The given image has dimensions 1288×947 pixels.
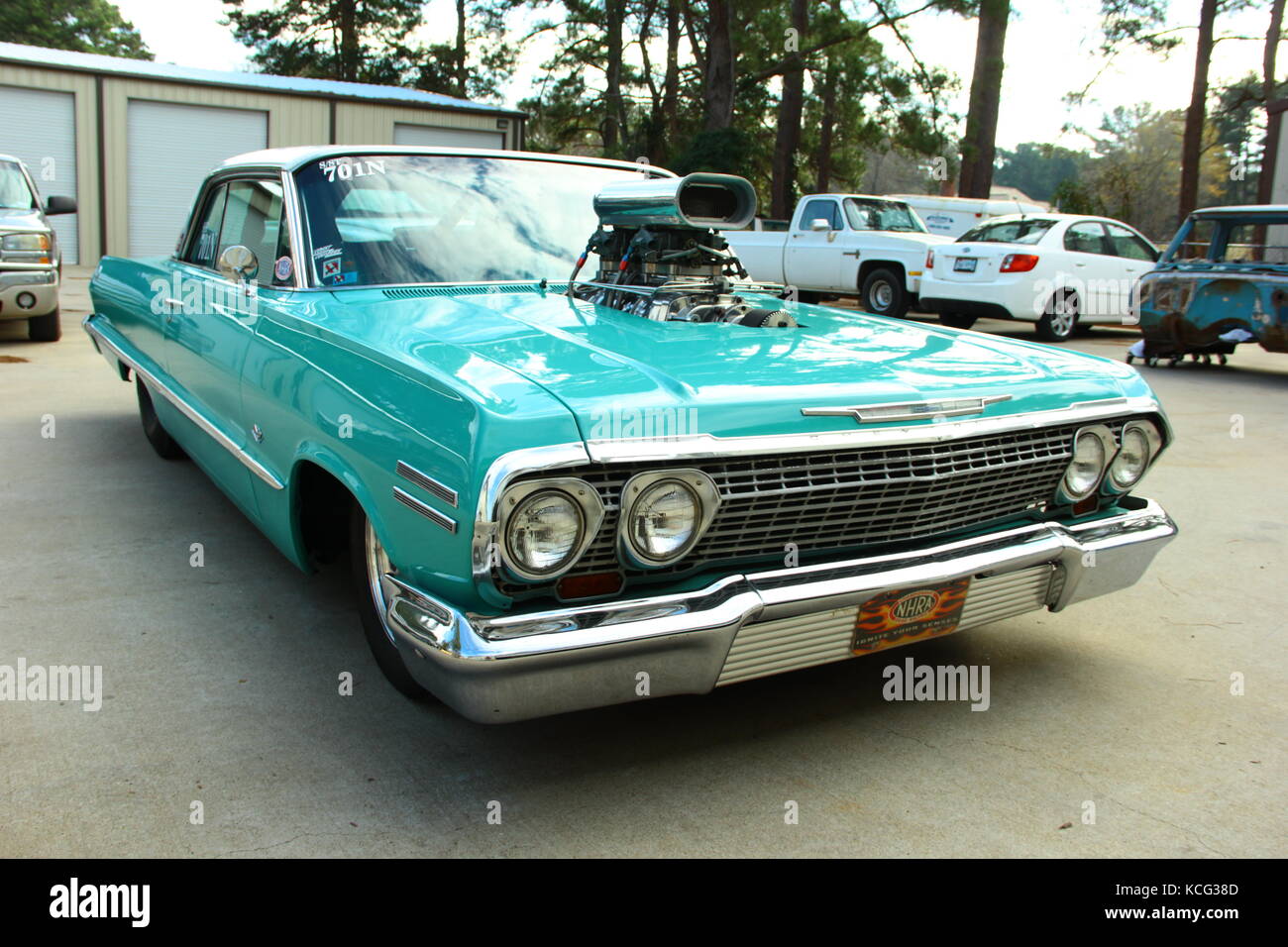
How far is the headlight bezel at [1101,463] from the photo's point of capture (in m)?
2.88

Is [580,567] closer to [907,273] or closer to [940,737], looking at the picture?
[940,737]

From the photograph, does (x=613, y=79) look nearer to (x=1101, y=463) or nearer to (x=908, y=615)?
(x=1101, y=463)

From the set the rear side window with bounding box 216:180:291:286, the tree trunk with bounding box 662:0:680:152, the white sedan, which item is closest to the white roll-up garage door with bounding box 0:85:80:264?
the tree trunk with bounding box 662:0:680:152

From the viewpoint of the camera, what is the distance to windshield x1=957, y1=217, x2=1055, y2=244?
11.8 meters

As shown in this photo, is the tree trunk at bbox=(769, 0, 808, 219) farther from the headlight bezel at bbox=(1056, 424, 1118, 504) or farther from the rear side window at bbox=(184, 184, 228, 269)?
the headlight bezel at bbox=(1056, 424, 1118, 504)

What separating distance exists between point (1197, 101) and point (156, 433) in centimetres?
1877

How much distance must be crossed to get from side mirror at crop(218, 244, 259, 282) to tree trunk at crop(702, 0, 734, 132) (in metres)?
16.2

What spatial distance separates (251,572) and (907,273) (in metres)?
10.5

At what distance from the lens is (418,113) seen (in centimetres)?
2144

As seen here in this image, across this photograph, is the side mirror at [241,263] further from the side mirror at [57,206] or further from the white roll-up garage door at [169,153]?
the white roll-up garage door at [169,153]

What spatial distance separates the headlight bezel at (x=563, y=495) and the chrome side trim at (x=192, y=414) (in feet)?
3.65

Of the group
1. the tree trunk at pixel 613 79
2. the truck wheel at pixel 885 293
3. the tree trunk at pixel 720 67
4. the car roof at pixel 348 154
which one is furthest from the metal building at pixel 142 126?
the car roof at pixel 348 154
